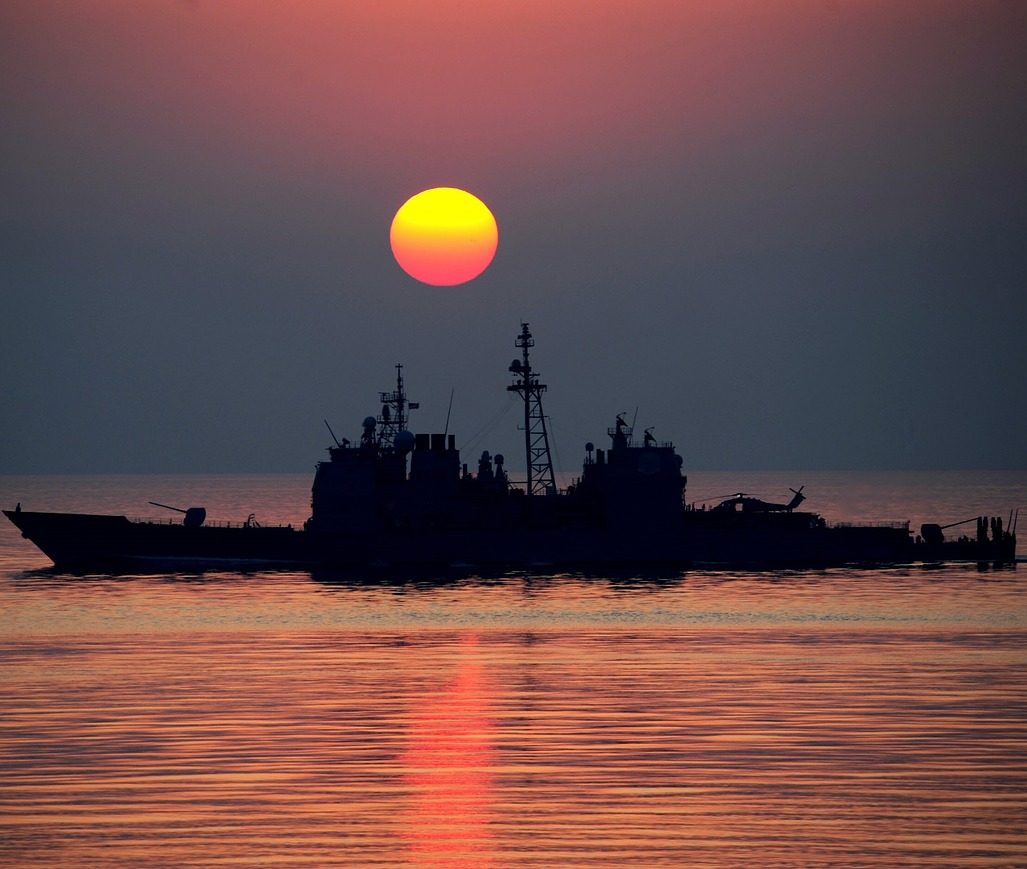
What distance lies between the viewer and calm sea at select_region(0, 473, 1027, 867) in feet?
69.9

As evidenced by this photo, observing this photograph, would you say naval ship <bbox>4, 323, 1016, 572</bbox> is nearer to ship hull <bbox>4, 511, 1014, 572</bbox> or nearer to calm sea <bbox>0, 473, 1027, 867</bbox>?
ship hull <bbox>4, 511, 1014, 572</bbox>

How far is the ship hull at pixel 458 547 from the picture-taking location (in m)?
82.0

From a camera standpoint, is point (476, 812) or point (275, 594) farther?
point (275, 594)

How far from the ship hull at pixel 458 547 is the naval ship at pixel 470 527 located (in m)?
0.08

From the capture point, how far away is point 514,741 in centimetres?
2886

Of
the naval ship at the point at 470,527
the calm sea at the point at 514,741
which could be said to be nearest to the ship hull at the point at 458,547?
the naval ship at the point at 470,527

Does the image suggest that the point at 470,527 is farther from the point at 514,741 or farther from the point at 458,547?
the point at 514,741

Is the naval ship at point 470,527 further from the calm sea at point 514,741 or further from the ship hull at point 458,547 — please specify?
the calm sea at point 514,741

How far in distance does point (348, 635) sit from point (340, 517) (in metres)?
31.0

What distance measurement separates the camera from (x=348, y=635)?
50969 mm

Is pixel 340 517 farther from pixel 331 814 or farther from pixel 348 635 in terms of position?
pixel 331 814

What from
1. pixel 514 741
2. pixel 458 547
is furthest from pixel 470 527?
pixel 514 741

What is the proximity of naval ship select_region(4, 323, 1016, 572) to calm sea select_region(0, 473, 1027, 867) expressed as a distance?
2416 cm

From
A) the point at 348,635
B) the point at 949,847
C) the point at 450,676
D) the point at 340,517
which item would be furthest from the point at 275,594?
the point at 949,847
